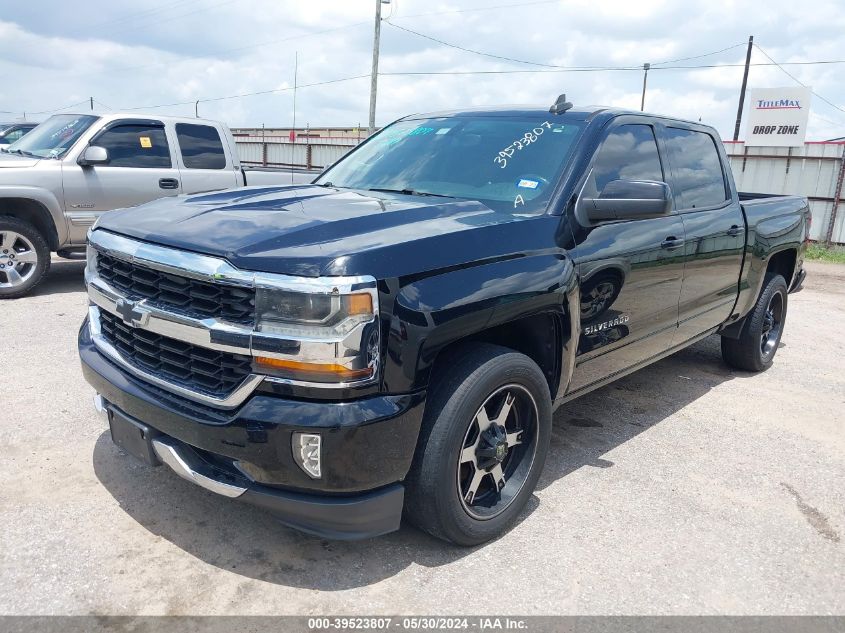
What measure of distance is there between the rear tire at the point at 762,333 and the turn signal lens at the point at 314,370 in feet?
14.4

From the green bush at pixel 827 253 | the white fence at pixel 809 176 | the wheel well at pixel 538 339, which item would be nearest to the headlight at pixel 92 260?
the wheel well at pixel 538 339

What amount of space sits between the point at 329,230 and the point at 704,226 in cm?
286

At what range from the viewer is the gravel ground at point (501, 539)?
9.07ft

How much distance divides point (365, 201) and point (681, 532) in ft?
7.16

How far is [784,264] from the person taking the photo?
20.5 ft

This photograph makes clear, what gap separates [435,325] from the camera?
268cm

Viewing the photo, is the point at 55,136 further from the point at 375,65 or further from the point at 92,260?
the point at 375,65

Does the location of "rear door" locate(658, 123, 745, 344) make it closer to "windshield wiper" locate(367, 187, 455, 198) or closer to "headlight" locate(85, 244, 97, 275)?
"windshield wiper" locate(367, 187, 455, 198)

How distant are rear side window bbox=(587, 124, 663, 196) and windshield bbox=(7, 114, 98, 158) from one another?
243 inches

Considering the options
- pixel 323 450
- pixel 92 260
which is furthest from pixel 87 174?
pixel 323 450

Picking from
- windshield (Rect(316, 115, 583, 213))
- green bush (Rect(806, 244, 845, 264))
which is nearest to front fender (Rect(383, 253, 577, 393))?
windshield (Rect(316, 115, 583, 213))

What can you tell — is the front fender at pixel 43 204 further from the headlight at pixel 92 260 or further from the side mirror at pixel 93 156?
the headlight at pixel 92 260

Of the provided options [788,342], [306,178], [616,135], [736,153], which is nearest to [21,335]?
[306,178]

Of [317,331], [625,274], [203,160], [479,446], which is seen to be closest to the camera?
[317,331]
